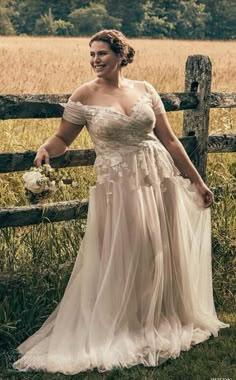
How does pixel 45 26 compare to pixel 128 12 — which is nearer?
pixel 45 26

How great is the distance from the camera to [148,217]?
4.64m

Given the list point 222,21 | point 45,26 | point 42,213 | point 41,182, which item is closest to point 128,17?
point 222,21

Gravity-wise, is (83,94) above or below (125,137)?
above

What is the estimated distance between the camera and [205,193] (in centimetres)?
497

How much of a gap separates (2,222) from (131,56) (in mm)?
1246

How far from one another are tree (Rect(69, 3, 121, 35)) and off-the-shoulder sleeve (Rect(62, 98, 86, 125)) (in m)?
71.0

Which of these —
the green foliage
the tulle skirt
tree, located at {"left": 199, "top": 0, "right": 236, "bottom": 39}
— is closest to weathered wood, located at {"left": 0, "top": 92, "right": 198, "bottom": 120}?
the tulle skirt

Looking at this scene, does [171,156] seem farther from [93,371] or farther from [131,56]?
[93,371]

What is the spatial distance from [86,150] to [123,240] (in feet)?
3.16

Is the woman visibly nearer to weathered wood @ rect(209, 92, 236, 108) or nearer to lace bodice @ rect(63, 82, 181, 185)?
lace bodice @ rect(63, 82, 181, 185)

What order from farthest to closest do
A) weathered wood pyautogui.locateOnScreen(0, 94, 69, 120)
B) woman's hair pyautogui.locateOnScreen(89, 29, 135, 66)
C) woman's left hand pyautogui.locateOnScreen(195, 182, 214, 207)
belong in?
woman's left hand pyautogui.locateOnScreen(195, 182, 214, 207)
weathered wood pyautogui.locateOnScreen(0, 94, 69, 120)
woman's hair pyautogui.locateOnScreen(89, 29, 135, 66)

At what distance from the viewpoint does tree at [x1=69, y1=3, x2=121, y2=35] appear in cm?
7450

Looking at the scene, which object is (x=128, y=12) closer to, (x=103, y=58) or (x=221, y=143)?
(x=221, y=143)

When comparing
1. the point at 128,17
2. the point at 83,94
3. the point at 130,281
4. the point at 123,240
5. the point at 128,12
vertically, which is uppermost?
the point at 83,94
